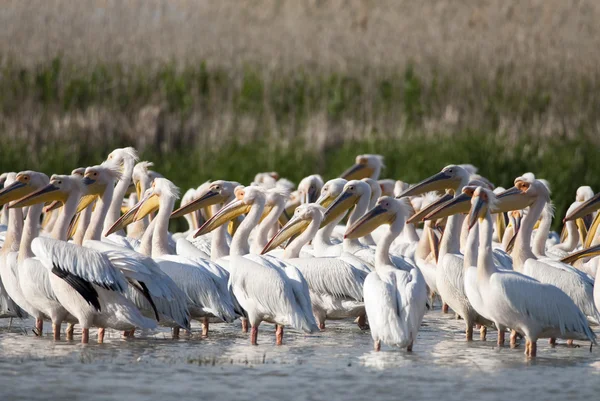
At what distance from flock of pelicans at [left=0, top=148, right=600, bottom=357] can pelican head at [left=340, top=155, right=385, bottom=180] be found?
11.3 ft

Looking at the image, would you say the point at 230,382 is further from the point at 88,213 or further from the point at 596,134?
the point at 596,134

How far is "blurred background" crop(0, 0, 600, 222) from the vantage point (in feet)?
49.6

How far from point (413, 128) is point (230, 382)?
10.9m

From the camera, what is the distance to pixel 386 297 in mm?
6898

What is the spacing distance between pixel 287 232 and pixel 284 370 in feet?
8.04

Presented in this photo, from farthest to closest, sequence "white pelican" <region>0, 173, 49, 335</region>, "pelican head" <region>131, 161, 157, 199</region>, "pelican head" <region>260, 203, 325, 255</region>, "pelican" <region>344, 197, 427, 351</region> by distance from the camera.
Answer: "pelican head" <region>131, 161, 157, 199</region>
"pelican head" <region>260, 203, 325, 255</region>
"white pelican" <region>0, 173, 49, 335</region>
"pelican" <region>344, 197, 427, 351</region>

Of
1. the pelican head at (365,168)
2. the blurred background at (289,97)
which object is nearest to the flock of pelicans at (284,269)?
the pelican head at (365,168)

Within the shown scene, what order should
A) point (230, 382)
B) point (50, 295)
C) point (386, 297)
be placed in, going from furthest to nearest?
point (50, 295), point (386, 297), point (230, 382)

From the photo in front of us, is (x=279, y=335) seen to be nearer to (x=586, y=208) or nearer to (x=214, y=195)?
(x=214, y=195)

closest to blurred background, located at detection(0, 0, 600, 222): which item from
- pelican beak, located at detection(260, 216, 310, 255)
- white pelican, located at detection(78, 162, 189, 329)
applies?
pelican beak, located at detection(260, 216, 310, 255)

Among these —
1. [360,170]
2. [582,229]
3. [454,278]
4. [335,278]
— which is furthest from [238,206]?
[360,170]

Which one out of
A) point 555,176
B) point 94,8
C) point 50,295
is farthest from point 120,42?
point 50,295

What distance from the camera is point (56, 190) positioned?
26.0ft

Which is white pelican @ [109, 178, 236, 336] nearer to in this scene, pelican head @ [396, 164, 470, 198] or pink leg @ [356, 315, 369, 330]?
pink leg @ [356, 315, 369, 330]
